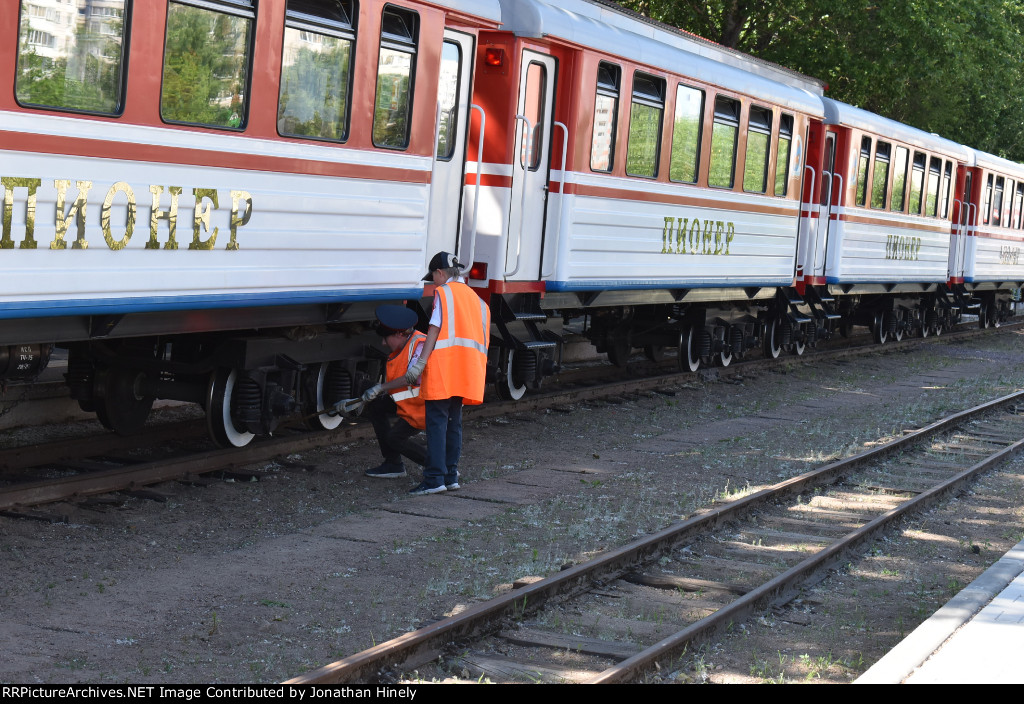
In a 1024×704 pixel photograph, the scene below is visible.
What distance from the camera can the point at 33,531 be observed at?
268 inches

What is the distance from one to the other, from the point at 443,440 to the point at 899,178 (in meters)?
13.8

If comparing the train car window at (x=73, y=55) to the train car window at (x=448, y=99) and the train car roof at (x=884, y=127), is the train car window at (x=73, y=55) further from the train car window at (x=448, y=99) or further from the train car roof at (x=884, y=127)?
the train car roof at (x=884, y=127)

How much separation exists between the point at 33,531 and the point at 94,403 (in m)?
1.85

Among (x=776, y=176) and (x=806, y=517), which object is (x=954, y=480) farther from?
(x=776, y=176)

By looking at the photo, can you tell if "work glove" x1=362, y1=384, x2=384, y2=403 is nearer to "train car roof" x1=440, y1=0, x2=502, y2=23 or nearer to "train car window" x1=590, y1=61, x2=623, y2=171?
"train car roof" x1=440, y1=0, x2=502, y2=23

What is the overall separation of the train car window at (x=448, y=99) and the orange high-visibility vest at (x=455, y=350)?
1.65 meters

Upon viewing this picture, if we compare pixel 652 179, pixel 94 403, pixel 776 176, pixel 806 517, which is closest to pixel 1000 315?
pixel 776 176

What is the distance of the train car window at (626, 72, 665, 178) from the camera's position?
39.5 ft

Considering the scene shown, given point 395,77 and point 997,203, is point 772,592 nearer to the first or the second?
point 395,77

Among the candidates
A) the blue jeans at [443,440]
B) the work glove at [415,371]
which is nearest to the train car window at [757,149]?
the blue jeans at [443,440]

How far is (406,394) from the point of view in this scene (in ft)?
28.2

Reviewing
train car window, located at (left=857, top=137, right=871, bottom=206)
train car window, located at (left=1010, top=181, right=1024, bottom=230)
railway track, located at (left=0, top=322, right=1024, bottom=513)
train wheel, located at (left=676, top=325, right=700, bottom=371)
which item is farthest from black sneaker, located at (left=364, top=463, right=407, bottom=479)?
train car window, located at (left=1010, top=181, right=1024, bottom=230)

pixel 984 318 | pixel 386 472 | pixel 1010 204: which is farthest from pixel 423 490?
pixel 984 318

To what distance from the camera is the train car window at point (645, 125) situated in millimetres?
12039
